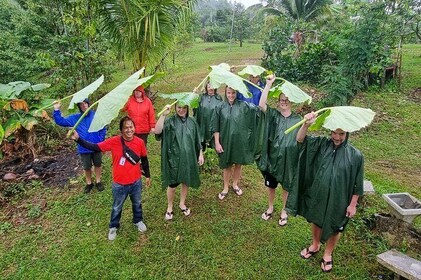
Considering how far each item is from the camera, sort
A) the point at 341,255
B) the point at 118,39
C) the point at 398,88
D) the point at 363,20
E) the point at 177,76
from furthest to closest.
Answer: the point at 177,76
the point at 398,88
the point at 363,20
the point at 118,39
the point at 341,255

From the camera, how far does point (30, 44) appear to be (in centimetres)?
845

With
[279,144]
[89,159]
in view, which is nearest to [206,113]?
[279,144]

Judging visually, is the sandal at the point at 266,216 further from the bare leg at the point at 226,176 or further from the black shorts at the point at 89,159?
the black shorts at the point at 89,159

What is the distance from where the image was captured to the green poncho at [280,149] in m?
3.57

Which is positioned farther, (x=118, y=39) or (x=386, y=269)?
(x=118, y=39)

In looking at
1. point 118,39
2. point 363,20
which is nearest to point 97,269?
point 118,39

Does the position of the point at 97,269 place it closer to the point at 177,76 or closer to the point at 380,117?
the point at 380,117

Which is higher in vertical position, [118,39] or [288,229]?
[118,39]

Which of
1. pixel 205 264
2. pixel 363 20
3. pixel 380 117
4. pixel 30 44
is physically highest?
pixel 363 20

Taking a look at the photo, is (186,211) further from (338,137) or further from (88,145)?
(338,137)

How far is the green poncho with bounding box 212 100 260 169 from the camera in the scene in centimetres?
411

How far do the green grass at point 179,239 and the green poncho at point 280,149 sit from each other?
2.82 feet

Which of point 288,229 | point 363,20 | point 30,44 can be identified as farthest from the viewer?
point 30,44

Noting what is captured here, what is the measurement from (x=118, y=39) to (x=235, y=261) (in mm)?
5030
